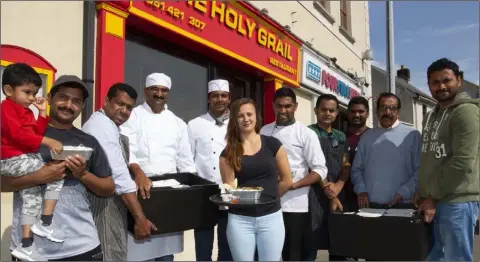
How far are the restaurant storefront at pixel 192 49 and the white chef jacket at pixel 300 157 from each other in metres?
2.08

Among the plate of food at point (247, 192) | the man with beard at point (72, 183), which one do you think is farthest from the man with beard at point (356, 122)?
the man with beard at point (72, 183)

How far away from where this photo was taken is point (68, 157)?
1907mm

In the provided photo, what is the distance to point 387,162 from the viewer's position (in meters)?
3.38

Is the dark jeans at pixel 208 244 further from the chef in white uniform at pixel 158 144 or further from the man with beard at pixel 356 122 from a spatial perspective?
the man with beard at pixel 356 122

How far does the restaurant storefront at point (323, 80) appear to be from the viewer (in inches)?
346

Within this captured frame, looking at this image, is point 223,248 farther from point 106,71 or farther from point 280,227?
point 106,71

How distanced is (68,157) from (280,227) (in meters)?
1.52

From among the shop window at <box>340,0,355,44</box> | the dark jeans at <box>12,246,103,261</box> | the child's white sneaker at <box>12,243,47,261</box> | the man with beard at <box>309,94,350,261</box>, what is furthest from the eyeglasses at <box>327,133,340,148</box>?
the shop window at <box>340,0,355,44</box>

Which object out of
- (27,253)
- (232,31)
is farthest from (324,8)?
(27,253)

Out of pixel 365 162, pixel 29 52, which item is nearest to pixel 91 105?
pixel 29 52

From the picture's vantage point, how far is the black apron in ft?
11.3

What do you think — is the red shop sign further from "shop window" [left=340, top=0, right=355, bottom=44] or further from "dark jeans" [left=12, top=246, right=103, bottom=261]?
"shop window" [left=340, top=0, right=355, bottom=44]

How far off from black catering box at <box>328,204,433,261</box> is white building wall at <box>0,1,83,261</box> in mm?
2837

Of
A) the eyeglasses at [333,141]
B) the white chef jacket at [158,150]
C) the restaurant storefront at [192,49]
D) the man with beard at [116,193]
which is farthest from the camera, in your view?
the restaurant storefront at [192,49]
